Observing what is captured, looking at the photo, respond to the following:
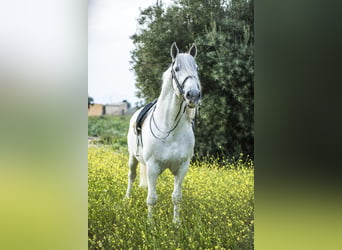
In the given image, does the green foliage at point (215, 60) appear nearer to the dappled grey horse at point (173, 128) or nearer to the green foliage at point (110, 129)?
the dappled grey horse at point (173, 128)

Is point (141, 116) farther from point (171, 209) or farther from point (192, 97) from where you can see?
point (171, 209)

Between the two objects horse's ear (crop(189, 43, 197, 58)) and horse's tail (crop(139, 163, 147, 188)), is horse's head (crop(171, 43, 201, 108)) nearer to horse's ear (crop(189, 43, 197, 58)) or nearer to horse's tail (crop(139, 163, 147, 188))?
horse's ear (crop(189, 43, 197, 58))

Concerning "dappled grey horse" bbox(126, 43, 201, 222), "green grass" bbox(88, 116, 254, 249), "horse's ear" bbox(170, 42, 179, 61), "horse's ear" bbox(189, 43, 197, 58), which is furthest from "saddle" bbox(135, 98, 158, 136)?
"horse's ear" bbox(189, 43, 197, 58)

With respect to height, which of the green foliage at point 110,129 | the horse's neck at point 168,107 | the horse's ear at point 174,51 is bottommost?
the green foliage at point 110,129

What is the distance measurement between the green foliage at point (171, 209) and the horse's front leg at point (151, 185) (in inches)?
1.7

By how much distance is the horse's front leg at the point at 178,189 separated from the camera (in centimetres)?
369

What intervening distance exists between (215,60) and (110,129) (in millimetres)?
1145

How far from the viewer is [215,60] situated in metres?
3.62

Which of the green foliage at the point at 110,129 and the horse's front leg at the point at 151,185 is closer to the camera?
the horse's front leg at the point at 151,185

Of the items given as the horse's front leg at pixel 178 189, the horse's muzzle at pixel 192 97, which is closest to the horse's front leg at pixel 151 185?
the horse's front leg at pixel 178 189
